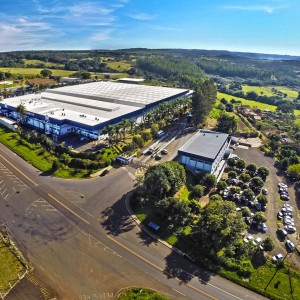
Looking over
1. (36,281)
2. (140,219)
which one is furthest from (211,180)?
(36,281)

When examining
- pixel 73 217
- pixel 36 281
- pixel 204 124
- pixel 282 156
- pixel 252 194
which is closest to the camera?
pixel 36 281

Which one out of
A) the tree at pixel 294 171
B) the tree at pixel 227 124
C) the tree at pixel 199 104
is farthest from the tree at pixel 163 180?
the tree at pixel 227 124

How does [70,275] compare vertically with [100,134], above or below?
below

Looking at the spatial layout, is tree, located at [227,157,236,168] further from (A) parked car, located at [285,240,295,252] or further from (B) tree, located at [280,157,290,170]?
(A) parked car, located at [285,240,295,252]

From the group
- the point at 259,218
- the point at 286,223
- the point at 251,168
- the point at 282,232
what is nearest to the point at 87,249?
the point at 259,218

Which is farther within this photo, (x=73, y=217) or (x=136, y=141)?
(x=136, y=141)

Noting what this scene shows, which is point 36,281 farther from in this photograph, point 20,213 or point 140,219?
point 140,219

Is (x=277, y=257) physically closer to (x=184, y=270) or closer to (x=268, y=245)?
(x=268, y=245)
